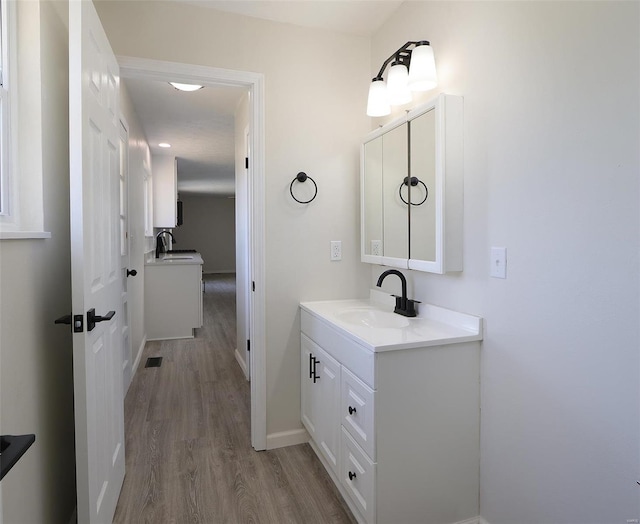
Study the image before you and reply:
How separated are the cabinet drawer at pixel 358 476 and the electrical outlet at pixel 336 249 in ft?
3.38

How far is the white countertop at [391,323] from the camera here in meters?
1.60

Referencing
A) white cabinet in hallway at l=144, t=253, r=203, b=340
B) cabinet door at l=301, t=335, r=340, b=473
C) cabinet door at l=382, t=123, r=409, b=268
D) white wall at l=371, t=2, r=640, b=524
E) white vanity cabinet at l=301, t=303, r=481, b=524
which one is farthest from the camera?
white cabinet in hallway at l=144, t=253, r=203, b=340

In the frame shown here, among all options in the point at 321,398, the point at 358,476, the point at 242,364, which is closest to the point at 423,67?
the point at 321,398

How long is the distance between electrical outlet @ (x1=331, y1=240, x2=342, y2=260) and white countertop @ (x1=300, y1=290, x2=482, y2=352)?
27 cm

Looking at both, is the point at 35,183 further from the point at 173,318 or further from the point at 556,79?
the point at 173,318

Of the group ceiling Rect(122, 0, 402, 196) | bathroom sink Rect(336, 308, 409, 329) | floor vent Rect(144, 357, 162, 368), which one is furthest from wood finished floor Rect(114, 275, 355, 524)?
ceiling Rect(122, 0, 402, 196)

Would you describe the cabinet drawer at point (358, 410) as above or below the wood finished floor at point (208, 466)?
above

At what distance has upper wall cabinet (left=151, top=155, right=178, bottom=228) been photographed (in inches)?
233

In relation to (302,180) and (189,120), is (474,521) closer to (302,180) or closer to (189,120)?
(302,180)

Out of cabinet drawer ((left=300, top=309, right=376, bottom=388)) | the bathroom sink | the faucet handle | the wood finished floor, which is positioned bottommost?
the wood finished floor

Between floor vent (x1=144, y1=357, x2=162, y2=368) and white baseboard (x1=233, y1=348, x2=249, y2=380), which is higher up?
white baseboard (x1=233, y1=348, x2=249, y2=380)

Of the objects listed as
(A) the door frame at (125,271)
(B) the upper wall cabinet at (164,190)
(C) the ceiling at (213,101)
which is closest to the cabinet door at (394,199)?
(C) the ceiling at (213,101)

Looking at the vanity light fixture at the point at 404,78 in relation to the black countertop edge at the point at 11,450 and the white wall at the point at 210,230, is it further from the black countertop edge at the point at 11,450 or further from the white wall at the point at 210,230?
the white wall at the point at 210,230

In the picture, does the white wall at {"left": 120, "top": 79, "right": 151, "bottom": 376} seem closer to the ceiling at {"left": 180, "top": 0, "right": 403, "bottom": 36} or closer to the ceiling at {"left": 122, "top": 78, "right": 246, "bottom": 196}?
the ceiling at {"left": 122, "top": 78, "right": 246, "bottom": 196}
